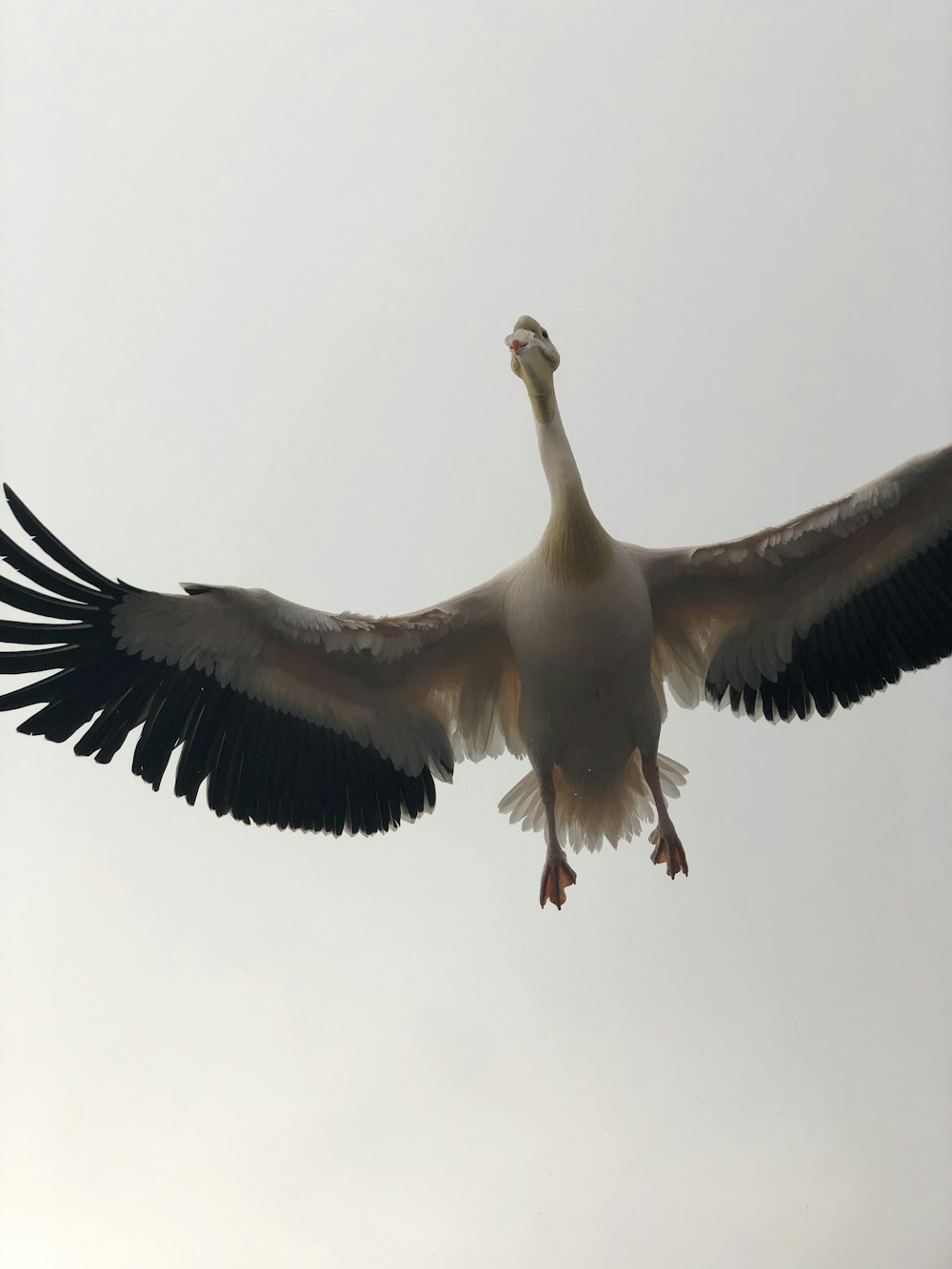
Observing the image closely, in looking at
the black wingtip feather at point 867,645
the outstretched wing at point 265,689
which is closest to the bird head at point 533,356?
the outstretched wing at point 265,689

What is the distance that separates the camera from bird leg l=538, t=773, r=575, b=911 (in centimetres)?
309

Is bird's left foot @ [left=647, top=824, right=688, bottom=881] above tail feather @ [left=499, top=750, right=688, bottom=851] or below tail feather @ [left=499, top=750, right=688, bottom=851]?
below

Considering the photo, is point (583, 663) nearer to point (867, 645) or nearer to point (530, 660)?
point (530, 660)

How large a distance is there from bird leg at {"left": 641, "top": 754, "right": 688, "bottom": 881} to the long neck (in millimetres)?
540

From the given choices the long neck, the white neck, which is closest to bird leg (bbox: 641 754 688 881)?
the long neck

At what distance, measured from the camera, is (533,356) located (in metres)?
2.81

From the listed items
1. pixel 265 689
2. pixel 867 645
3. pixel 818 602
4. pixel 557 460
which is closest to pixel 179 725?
pixel 265 689

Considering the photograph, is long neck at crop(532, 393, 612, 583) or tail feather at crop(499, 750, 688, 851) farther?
tail feather at crop(499, 750, 688, 851)

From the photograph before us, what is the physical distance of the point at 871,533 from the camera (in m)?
3.12

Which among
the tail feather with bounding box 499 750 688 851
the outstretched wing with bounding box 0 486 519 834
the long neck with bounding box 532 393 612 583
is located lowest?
the tail feather with bounding box 499 750 688 851

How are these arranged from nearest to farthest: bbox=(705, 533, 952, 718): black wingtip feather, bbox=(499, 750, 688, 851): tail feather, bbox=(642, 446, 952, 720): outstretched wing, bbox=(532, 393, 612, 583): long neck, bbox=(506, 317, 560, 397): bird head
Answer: bbox=(506, 317, 560, 397): bird head, bbox=(532, 393, 612, 583): long neck, bbox=(642, 446, 952, 720): outstretched wing, bbox=(705, 533, 952, 718): black wingtip feather, bbox=(499, 750, 688, 851): tail feather

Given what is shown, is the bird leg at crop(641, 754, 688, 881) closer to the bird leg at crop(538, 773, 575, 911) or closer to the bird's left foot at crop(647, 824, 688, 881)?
the bird's left foot at crop(647, 824, 688, 881)

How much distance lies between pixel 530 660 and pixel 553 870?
20.9 inches

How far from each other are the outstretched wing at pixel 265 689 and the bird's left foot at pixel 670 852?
502 millimetres
